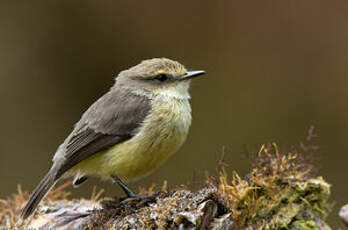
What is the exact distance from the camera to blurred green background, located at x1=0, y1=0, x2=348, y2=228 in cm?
837

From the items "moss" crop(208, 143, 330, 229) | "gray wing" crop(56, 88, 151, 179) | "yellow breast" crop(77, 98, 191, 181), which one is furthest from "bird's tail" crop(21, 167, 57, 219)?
"moss" crop(208, 143, 330, 229)

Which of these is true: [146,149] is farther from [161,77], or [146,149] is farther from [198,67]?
[198,67]

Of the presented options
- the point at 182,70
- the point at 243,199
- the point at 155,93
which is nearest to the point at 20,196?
the point at 155,93

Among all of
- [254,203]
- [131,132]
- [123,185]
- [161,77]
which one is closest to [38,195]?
[123,185]

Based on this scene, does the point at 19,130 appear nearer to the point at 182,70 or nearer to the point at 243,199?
the point at 182,70

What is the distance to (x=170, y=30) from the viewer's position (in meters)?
8.77

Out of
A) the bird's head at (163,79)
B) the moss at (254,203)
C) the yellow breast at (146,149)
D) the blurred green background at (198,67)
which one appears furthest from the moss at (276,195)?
the blurred green background at (198,67)

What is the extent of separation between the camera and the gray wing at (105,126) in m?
5.47

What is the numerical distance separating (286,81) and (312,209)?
4.33 m

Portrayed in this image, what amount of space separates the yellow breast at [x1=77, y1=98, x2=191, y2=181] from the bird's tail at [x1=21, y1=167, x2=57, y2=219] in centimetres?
33

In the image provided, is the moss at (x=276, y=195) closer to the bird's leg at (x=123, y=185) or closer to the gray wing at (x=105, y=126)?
the bird's leg at (x=123, y=185)

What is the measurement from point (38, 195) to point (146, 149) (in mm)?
1142

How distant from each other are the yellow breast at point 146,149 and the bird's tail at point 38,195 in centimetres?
33

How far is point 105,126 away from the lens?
5621mm
